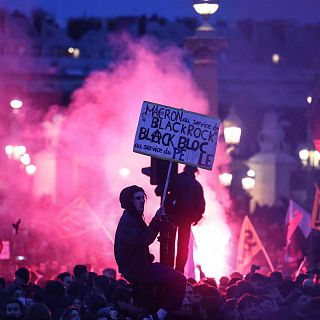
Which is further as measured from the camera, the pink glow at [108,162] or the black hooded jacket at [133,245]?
the pink glow at [108,162]

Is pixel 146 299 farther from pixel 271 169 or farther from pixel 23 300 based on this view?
pixel 271 169

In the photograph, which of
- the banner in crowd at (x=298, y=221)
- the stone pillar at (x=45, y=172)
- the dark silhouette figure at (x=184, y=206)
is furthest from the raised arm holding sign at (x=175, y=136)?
the stone pillar at (x=45, y=172)

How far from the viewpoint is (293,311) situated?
503 inches

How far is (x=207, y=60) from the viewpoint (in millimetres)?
31453

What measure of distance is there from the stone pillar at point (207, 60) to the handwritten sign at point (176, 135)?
17.2 meters

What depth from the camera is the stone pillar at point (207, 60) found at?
30797mm

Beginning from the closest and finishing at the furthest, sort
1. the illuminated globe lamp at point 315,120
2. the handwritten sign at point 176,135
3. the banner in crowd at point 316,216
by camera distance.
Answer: the handwritten sign at point 176,135, the illuminated globe lamp at point 315,120, the banner in crowd at point 316,216

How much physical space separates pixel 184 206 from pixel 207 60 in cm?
1699

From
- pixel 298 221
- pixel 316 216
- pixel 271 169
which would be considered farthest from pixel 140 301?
pixel 271 169

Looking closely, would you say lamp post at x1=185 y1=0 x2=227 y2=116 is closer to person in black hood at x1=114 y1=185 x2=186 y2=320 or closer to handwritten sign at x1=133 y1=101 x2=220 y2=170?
handwritten sign at x1=133 y1=101 x2=220 y2=170

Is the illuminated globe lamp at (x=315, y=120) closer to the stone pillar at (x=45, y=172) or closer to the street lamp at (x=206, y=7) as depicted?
the street lamp at (x=206, y=7)

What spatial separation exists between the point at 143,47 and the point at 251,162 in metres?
13.0

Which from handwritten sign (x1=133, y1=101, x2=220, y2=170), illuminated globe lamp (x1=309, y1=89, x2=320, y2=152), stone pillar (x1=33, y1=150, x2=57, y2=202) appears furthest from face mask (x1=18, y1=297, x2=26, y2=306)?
stone pillar (x1=33, y1=150, x2=57, y2=202)

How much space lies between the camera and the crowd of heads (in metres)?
12.0
